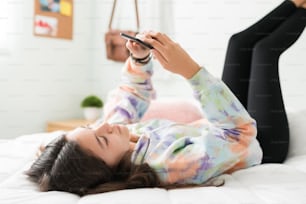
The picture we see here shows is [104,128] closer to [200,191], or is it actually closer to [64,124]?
[200,191]

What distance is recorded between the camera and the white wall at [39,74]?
2162 millimetres

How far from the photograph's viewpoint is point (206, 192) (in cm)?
81

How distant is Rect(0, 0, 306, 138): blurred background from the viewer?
1806mm

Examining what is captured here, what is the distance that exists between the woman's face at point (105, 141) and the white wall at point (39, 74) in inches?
52.5

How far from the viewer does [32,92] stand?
2264mm

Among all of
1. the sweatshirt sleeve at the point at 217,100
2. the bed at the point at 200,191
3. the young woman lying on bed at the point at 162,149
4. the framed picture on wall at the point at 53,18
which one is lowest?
the bed at the point at 200,191

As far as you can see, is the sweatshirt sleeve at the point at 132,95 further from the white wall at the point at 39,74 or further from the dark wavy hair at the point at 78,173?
the white wall at the point at 39,74

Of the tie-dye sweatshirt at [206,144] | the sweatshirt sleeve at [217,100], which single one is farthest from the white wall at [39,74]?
the sweatshirt sleeve at [217,100]

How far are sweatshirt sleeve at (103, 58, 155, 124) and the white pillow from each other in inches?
16.7

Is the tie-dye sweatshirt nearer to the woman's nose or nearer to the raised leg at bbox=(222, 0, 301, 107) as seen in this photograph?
the woman's nose

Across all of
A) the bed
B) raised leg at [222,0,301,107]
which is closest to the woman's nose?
the bed

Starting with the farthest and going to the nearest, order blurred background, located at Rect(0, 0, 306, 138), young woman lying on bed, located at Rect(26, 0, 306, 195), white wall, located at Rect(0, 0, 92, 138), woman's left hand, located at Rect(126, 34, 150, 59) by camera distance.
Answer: white wall, located at Rect(0, 0, 92, 138) < blurred background, located at Rect(0, 0, 306, 138) < woman's left hand, located at Rect(126, 34, 150, 59) < young woman lying on bed, located at Rect(26, 0, 306, 195)

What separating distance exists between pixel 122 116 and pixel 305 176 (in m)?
0.59

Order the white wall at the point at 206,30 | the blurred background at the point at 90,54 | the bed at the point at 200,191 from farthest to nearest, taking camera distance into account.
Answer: the blurred background at the point at 90,54, the white wall at the point at 206,30, the bed at the point at 200,191
